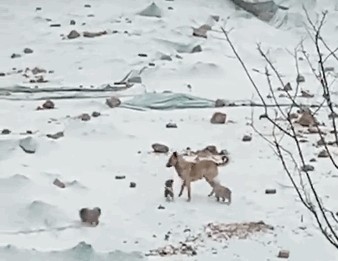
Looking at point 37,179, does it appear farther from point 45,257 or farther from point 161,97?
point 161,97

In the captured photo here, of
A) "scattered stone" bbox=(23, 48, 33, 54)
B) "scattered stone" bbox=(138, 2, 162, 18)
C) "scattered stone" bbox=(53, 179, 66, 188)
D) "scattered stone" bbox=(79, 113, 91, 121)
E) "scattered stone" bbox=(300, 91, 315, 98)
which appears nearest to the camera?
"scattered stone" bbox=(53, 179, 66, 188)

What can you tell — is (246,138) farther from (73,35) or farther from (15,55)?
(73,35)

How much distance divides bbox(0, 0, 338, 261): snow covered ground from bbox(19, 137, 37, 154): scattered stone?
34 mm

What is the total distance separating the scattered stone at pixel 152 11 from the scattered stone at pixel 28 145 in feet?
12.2

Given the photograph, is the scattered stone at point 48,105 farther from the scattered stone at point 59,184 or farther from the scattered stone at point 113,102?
the scattered stone at point 59,184

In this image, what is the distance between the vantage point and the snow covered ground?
10.9 ft

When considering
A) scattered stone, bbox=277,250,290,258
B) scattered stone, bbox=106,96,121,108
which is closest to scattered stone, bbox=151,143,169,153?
scattered stone, bbox=106,96,121,108

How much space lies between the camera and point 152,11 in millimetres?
8016

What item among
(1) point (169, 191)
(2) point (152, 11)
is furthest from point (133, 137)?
(2) point (152, 11)

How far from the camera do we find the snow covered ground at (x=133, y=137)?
3.33 metres

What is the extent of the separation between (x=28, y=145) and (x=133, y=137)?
599 mm

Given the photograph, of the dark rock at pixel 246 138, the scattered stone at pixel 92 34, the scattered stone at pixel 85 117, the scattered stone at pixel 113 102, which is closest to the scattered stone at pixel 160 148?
the dark rock at pixel 246 138

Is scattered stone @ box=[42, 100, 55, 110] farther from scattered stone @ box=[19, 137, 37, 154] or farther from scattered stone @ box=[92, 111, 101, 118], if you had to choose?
scattered stone @ box=[19, 137, 37, 154]

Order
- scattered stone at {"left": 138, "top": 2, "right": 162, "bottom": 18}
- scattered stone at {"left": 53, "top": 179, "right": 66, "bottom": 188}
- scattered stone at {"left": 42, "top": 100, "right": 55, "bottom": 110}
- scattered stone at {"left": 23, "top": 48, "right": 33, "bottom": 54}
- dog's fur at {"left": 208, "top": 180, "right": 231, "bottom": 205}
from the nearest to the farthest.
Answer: dog's fur at {"left": 208, "top": 180, "right": 231, "bottom": 205} < scattered stone at {"left": 53, "top": 179, "right": 66, "bottom": 188} < scattered stone at {"left": 42, "top": 100, "right": 55, "bottom": 110} < scattered stone at {"left": 23, "top": 48, "right": 33, "bottom": 54} < scattered stone at {"left": 138, "top": 2, "right": 162, "bottom": 18}
